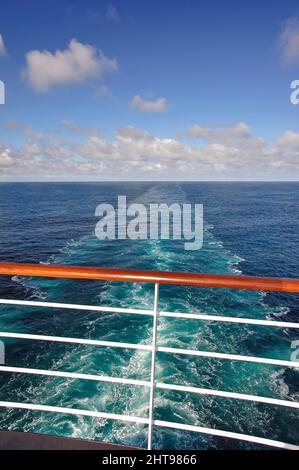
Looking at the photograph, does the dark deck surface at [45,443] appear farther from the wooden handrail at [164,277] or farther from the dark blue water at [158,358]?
the dark blue water at [158,358]

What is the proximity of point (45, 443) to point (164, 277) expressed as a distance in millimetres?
1253

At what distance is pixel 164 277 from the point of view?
1440 millimetres

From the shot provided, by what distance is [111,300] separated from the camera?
12695 mm

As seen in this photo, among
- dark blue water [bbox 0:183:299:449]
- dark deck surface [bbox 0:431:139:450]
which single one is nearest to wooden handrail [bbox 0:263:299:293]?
dark deck surface [bbox 0:431:139:450]

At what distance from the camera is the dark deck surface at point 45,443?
5.38ft

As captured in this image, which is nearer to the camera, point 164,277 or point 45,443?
point 164,277

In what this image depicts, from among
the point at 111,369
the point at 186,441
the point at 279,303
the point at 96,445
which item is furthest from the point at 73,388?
the point at 279,303

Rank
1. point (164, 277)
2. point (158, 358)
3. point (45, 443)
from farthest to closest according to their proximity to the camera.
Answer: point (158, 358) < point (45, 443) < point (164, 277)

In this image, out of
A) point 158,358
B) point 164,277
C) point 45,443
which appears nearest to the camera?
point 164,277

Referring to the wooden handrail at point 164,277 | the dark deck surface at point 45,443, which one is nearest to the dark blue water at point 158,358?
the dark deck surface at point 45,443

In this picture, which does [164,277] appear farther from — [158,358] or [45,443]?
[158,358]

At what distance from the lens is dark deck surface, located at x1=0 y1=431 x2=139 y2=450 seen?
5.38ft

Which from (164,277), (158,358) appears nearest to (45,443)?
(164,277)
